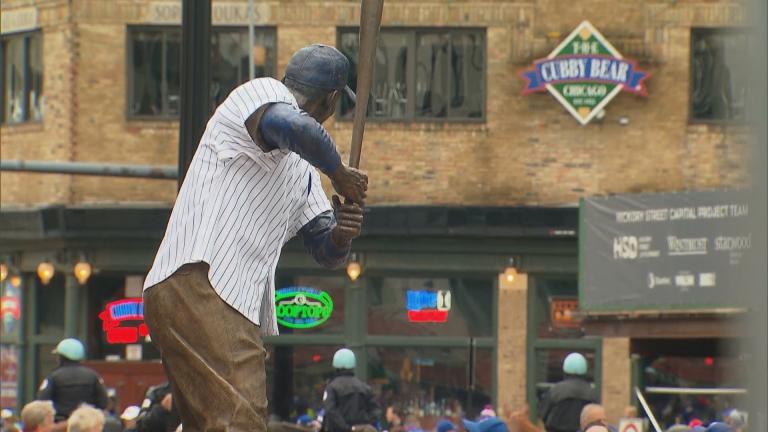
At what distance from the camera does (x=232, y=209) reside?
14.1 feet

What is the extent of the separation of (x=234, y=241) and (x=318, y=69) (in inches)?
19.7

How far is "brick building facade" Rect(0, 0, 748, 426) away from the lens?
29219 millimetres

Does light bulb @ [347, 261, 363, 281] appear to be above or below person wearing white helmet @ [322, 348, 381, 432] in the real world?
above

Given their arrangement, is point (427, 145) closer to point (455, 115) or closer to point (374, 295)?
point (455, 115)

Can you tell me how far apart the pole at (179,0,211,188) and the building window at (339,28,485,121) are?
2251 cm

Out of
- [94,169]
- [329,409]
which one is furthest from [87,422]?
[94,169]

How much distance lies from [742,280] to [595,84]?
2755 cm

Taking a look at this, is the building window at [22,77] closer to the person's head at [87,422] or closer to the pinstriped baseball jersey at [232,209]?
the person's head at [87,422]

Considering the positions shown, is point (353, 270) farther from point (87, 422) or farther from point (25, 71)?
point (87, 422)

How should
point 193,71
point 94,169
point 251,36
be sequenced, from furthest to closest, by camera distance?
point 251,36
point 94,169
point 193,71

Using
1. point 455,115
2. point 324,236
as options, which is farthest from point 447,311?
point 324,236

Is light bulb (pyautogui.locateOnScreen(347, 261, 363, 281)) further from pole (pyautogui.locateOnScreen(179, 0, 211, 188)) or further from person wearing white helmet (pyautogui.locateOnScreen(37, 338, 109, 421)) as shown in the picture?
pole (pyautogui.locateOnScreen(179, 0, 211, 188))

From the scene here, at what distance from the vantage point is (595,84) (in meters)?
29.2

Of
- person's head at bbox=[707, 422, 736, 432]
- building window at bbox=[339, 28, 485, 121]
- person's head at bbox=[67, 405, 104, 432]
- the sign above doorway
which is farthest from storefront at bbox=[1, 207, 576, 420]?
person's head at bbox=[67, 405, 104, 432]
